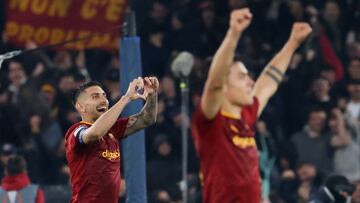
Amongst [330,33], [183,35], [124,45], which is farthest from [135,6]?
[124,45]

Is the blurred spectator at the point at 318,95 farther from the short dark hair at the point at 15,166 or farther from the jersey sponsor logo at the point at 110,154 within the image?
the jersey sponsor logo at the point at 110,154

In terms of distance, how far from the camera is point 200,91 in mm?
14859

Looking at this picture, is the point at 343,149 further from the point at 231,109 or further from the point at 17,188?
the point at 231,109

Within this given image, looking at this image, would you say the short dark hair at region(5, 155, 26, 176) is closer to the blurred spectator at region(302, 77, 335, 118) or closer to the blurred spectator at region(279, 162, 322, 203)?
the blurred spectator at region(279, 162, 322, 203)

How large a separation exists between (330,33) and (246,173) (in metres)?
7.68

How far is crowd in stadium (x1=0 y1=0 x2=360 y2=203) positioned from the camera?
556 inches

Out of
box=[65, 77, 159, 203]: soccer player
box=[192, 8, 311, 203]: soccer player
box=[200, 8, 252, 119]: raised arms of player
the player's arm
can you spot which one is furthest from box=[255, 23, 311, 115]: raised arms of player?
the player's arm

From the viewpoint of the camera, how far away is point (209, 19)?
1625cm

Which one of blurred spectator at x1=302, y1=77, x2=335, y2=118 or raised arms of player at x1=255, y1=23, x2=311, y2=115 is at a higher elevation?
raised arms of player at x1=255, y1=23, x2=311, y2=115

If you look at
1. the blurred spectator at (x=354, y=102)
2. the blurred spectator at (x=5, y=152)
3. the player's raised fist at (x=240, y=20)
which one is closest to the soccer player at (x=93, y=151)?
the player's raised fist at (x=240, y=20)

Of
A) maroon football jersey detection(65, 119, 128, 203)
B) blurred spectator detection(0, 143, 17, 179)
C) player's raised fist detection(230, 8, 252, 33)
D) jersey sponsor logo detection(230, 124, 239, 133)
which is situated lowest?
blurred spectator detection(0, 143, 17, 179)

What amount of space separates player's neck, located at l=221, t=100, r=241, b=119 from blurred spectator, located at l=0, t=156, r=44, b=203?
9.24ft

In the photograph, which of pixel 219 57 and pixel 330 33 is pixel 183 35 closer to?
pixel 330 33

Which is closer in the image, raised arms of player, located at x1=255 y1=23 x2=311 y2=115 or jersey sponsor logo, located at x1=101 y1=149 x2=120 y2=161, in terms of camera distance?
jersey sponsor logo, located at x1=101 y1=149 x2=120 y2=161
